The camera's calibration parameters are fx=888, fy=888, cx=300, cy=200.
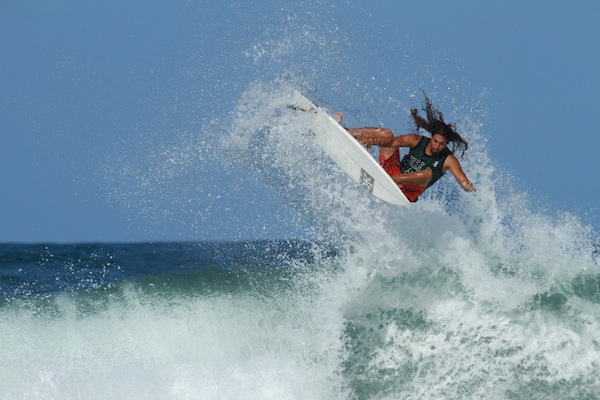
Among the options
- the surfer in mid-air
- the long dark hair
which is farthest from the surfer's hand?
the long dark hair

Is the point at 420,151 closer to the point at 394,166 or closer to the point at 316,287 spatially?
the point at 394,166

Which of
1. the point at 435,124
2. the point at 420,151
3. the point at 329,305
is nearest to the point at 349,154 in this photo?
the point at 420,151

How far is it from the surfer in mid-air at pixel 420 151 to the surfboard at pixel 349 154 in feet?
0.27

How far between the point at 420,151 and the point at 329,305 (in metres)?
1.08

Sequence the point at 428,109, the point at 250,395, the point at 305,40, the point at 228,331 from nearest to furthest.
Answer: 1. the point at 250,395
2. the point at 428,109
3. the point at 228,331
4. the point at 305,40

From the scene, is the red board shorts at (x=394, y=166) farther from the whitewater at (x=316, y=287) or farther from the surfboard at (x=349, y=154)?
the whitewater at (x=316, y=287)

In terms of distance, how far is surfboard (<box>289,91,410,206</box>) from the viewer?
5.16m

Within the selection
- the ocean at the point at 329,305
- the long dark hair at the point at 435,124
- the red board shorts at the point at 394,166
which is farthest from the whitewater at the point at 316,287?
the long dark hair at the point at 435,124

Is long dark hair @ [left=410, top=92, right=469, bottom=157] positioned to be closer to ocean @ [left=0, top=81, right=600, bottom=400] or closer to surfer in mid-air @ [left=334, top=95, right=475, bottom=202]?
surfer in mid-air @ [left=334, top=95, right=475, bottom=202]

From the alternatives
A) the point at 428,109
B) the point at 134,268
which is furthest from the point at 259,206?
the point at 428,109

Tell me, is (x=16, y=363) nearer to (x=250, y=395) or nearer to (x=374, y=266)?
(x=250, y=395)

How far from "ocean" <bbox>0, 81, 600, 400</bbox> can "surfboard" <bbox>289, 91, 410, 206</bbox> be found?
18 centimetres

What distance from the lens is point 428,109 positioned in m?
5.14

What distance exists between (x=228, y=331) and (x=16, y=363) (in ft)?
4.17
